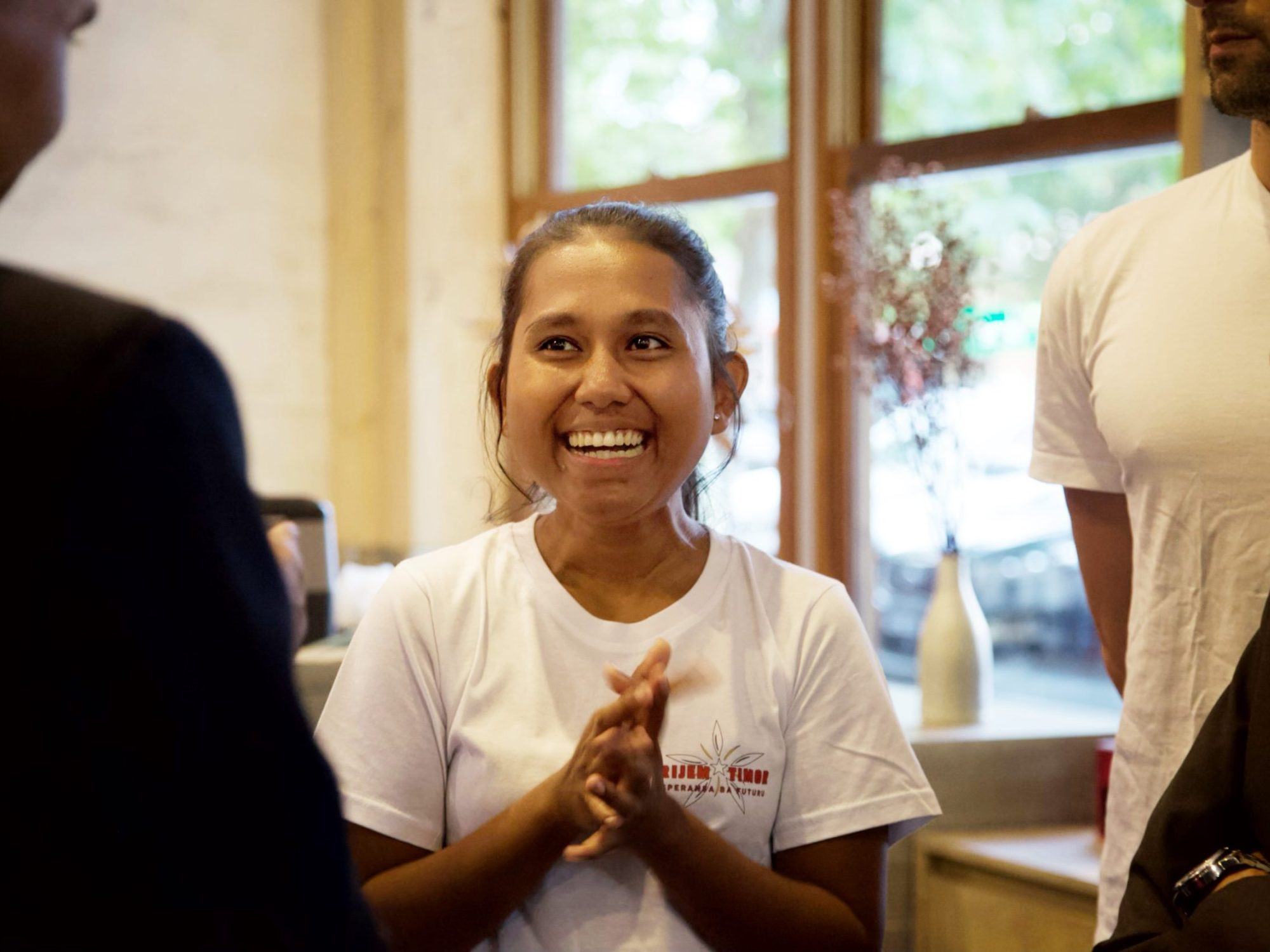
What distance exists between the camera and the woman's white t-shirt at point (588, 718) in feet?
3.63

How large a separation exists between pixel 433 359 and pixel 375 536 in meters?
0.58

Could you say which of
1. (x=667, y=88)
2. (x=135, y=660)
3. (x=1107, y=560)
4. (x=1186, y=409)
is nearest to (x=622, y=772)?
(x=135, y=660)

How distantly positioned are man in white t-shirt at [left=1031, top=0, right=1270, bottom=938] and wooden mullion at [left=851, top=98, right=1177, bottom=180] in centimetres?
134

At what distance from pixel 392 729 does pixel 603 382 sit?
1.15ft

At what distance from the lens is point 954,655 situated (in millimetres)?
2604

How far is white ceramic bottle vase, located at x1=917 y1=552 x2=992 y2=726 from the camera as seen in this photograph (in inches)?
102

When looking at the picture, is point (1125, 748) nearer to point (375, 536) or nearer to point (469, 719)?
point (469, 719)

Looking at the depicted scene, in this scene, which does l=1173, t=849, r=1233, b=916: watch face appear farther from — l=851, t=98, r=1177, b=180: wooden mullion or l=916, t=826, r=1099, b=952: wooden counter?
l=851, t=98, r=1177, b=180: wooden mullion

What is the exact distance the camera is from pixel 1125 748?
56.6 inches

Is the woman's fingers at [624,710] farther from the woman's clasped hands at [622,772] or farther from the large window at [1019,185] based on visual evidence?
the large window at [1019,185]

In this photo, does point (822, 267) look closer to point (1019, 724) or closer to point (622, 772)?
point (1019, 724)

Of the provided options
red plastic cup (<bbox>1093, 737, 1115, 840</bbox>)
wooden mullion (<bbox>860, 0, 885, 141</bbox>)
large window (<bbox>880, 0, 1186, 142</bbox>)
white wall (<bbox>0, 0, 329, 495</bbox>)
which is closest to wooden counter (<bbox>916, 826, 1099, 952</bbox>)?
red plastic cup (<bbox>1093, 737, 1115, 840</bbox>)

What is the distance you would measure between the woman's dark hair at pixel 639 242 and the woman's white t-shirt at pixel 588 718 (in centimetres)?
24

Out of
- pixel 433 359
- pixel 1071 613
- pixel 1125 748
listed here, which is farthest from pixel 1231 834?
pixel 433 359
